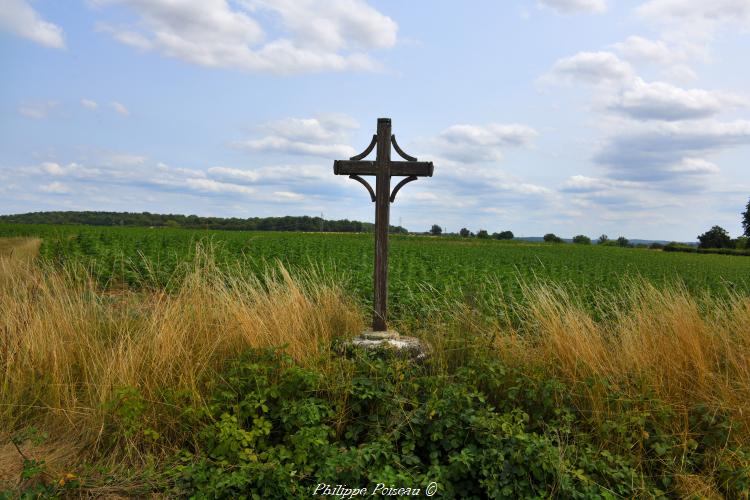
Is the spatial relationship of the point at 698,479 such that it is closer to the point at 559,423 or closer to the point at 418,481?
the point at 559,423

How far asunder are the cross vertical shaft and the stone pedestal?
0.30 metres

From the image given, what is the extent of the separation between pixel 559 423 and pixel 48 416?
4.51 m

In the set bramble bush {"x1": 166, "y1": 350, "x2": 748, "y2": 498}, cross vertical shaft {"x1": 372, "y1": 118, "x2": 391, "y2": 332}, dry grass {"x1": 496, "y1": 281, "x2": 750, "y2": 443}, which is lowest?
bramble bush {"x1": 166, "y1": 350, "x2": 748, "y2": 498}

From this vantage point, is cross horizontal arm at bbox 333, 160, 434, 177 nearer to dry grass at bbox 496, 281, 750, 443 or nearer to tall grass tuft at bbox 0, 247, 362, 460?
tall grass tuft at bbox 0, 247, 362, 460

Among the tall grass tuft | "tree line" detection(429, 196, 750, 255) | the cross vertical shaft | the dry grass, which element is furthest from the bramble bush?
"tree line" detection(429, 196, 750, 255)

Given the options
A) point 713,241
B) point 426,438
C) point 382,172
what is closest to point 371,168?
point 382,172

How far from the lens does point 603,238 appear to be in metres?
101

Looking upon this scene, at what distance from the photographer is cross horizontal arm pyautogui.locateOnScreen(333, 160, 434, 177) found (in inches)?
251

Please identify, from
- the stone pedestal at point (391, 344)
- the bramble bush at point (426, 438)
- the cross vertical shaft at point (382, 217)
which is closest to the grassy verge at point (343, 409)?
the bramble bush at point (426, 438)

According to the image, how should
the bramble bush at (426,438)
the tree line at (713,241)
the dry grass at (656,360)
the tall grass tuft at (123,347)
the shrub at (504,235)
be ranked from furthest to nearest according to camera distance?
the shrub at (504,235) → the tree line at (713,241) → the dry grass at (656,360) → the tall grass tuft at (123,347) → the bramble bush at (426,438)

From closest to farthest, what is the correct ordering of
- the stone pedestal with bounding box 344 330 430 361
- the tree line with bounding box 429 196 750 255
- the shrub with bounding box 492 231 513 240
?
the stone pedestal with bounding box 344 330 430 361
the tree line with bounding box 429 196 750 255
the shrub with bounding box 492 231 513 240

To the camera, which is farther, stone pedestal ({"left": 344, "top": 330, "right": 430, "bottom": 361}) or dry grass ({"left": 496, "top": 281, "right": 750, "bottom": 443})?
stone pedestal ({"left": 344, "top": 330, "right": 430, "bottom": 361})

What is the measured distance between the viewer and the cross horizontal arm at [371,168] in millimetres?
6363

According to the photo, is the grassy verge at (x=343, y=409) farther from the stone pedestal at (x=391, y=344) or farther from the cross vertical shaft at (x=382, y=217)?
the cross vertical shaft at (x=382, y=217)
